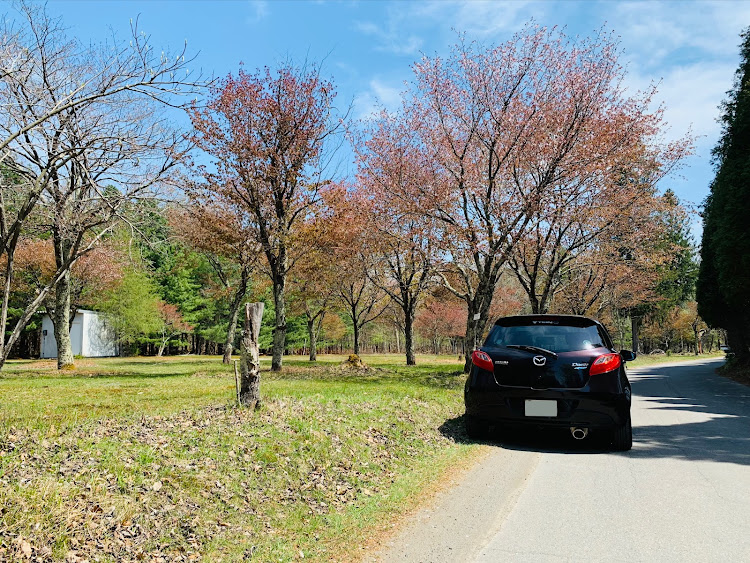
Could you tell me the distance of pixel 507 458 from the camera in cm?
673

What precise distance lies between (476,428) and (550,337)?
5.50 ft

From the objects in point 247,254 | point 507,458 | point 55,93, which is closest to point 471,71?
point 247,254

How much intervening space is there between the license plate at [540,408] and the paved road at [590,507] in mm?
533

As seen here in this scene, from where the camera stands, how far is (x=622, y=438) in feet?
23.6

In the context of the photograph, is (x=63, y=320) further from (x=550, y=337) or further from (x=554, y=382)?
(x=554, y=382)

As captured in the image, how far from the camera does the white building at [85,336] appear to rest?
4550 centimetres

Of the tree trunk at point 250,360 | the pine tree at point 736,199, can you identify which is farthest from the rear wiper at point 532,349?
the pine tree at point 736,199

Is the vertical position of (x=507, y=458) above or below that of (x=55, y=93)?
below

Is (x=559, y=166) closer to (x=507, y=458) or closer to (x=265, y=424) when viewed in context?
(x=507, y=458)

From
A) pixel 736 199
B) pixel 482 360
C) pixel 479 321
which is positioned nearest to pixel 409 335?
pixel 479 321

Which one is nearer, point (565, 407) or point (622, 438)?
point (565, 407)

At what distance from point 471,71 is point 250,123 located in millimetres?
7642

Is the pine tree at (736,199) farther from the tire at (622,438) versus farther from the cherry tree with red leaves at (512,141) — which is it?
the tire at (622,438)

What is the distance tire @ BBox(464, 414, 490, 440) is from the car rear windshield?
3.58 ft
